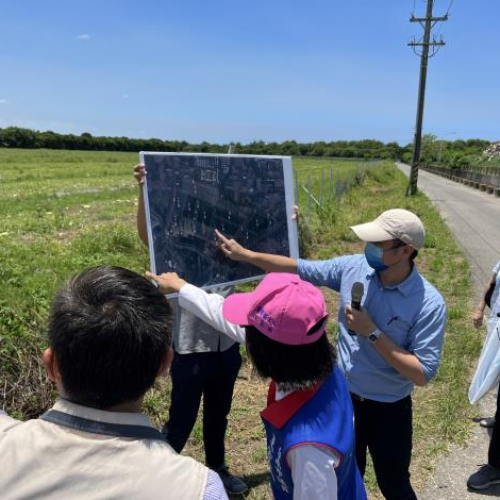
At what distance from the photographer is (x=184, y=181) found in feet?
8.47

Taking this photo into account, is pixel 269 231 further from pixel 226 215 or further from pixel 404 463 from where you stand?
pixel 404 463

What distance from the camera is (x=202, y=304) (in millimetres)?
2232

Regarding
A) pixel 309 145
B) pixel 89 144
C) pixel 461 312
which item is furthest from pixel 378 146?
pixel 461 312

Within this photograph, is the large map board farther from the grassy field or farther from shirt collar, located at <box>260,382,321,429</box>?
the grassy field

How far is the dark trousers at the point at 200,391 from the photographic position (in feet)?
9.19

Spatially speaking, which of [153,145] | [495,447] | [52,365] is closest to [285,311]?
[52,365]

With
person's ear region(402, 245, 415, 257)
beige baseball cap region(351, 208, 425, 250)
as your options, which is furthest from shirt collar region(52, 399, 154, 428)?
person's ear region(402, 245, 415, 257)

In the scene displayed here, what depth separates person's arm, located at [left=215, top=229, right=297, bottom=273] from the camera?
2.74 meters

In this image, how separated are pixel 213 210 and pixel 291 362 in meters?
1.29

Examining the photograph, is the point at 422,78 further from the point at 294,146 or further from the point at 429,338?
the point at 294,146

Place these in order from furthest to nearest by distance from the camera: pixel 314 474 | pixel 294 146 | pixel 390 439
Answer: pixel 294 146 < pixel 390 439 < pixel 314 474

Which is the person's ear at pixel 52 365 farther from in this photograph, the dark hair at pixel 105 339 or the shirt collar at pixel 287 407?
the shirt collar at pixel 287 407

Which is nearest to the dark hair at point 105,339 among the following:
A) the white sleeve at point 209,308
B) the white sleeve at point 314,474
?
the white sleeve at point 314,474

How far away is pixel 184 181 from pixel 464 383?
3.62 metres
